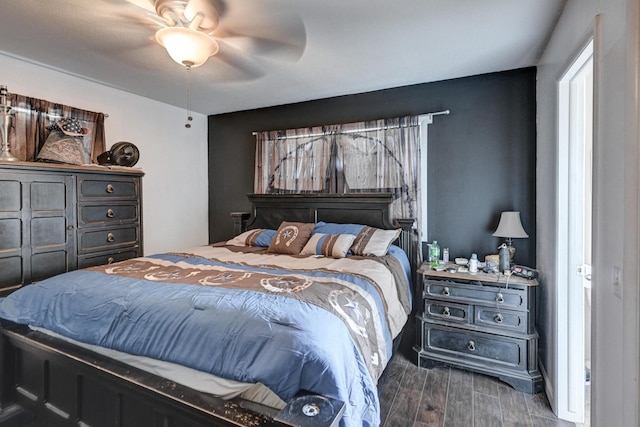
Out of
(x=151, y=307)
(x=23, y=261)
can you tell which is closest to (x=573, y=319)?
(x=151, y=307)

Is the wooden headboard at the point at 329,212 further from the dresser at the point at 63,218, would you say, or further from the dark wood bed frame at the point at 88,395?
the dark wood bed frame at the point at 88,395

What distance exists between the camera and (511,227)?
8.73 feet

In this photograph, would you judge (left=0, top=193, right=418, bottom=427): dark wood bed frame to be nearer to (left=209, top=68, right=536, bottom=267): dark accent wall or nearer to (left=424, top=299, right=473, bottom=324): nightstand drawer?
(left=424, top=299, right=473, bottom=324): nightstand drawer

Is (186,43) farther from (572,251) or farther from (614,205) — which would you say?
(572,251)

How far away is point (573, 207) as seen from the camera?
199 centimetres

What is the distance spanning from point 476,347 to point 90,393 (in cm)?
252

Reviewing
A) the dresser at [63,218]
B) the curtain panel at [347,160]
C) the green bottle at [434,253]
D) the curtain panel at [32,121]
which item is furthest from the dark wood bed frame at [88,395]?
the curtain panel at [347,160]

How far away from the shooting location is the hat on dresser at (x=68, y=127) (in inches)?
112

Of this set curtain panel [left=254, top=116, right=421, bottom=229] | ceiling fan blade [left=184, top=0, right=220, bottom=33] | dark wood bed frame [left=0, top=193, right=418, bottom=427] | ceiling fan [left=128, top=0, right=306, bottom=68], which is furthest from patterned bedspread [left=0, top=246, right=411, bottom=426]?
ceiling fan blade [left=184, top=0, right=220, bottom=33]

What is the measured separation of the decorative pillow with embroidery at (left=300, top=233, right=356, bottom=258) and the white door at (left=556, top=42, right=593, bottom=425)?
1.56 meters

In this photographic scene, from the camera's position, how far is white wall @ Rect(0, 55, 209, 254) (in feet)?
9.73

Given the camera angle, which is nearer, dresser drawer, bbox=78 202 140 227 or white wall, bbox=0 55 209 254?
dresser drawer, bbox=78 202 140 227

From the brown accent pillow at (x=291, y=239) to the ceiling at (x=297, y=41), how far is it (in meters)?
1.51

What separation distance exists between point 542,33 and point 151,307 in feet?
10.0
